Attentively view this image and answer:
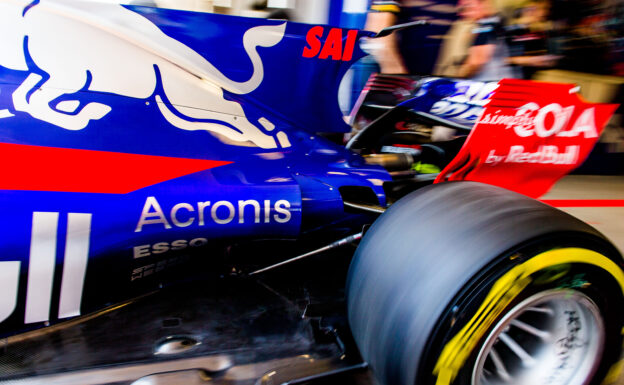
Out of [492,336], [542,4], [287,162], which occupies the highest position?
[542,4]

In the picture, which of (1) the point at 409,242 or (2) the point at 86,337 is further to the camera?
(2) the point at 86,337

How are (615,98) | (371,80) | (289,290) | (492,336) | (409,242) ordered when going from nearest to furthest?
(492,336) < (409,242) < (289,290) < (371,80) < (615,98)

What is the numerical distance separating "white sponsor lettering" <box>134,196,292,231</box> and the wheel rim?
2.22 feet

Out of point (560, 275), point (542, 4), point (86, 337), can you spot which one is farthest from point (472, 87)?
point (542, 4)

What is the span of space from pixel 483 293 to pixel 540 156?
0.76 metres

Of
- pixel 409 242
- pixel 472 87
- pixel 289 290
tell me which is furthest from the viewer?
pixel 472 87

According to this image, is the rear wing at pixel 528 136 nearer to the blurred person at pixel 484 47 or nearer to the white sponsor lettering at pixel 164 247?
the white sponsor lettering at pixel 164 247

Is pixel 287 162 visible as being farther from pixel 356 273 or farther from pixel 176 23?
pixel 176 23

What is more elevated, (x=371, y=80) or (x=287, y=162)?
(x=371, y=80)

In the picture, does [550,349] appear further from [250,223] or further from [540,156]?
[250,223]

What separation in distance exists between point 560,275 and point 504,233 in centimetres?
16

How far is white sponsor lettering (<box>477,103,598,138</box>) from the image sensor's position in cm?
139

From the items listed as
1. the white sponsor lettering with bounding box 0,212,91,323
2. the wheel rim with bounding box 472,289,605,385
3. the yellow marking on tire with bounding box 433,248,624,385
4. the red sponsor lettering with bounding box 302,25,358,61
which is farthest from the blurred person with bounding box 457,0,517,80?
the white sponsor lettering with bounding box 0,212,91,323

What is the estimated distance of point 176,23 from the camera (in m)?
1.34
